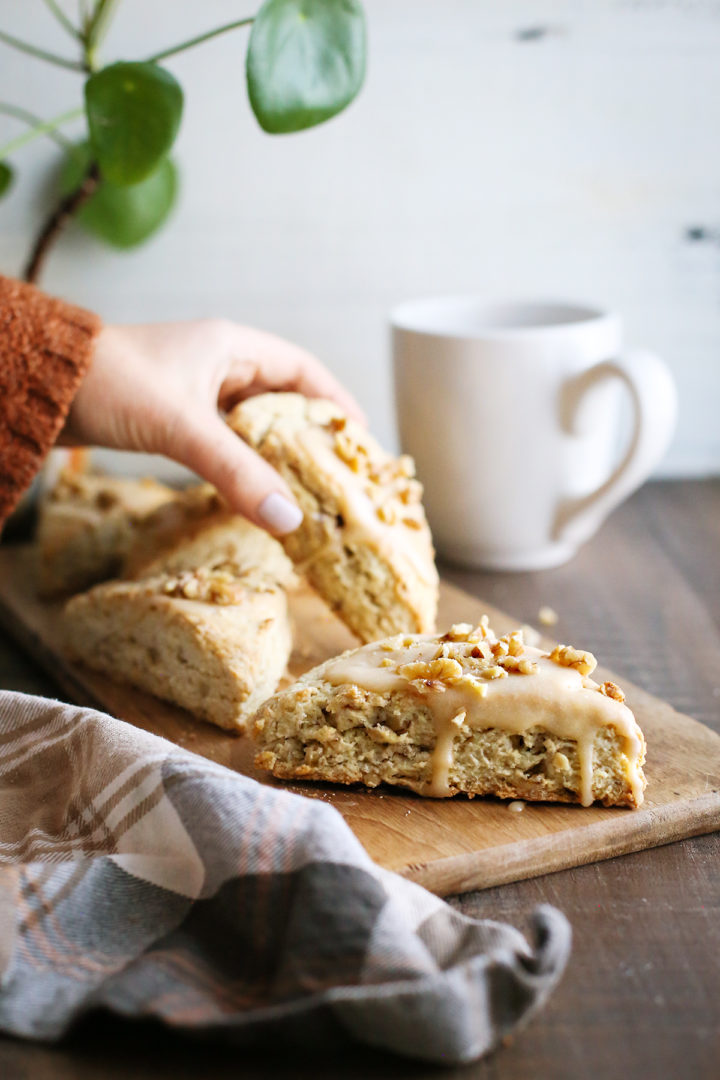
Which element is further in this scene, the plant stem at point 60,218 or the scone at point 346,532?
the plant stem at point 60,218

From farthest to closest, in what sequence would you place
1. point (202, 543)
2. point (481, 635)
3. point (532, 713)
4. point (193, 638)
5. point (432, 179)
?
point (432, 179)
point (202, 543)
point (193, 638)
point (481, 635)
point (532, 713)

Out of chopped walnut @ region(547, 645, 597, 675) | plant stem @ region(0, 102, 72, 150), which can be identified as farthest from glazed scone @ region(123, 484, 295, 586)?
plant stem @ region(0, 102, 72, 150)

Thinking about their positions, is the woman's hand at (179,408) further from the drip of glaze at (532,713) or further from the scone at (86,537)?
the drip of glaze at (532,713)

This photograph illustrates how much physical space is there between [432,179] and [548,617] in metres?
0.96

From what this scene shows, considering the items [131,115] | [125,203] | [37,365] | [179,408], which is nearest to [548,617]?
[179,408]

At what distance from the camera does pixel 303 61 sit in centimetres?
143

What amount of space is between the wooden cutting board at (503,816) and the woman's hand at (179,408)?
0.29 metres

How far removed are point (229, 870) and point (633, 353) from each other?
1131 mm

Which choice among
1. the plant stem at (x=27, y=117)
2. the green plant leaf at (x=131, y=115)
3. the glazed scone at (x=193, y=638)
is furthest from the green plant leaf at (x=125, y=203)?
the glazed scone at (x=193, y=638)

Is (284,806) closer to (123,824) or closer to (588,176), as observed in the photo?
(123,824)

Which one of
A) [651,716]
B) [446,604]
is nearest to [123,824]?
[651,716]

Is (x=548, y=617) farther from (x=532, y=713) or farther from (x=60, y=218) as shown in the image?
(x=60, y=218)

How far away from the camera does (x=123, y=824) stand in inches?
39.7

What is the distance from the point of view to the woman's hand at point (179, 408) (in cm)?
136
